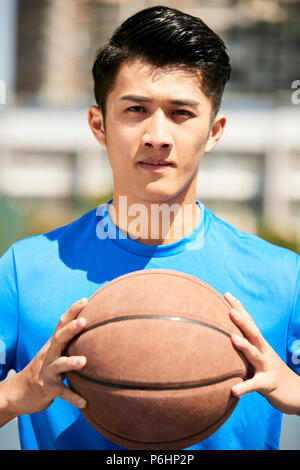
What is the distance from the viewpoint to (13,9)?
32.4 meters

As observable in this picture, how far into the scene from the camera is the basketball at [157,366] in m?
1.59

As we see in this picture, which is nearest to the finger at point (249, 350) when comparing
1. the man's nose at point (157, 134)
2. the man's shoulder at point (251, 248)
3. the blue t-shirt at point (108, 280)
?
the blue t-shirt at point (108, 280)

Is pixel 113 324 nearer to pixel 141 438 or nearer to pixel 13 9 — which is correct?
pixel 141 438

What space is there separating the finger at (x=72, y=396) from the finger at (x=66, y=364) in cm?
7

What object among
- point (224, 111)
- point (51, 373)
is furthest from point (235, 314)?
point (224, 111)

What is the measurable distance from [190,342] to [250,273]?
62 cm

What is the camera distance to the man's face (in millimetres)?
1975

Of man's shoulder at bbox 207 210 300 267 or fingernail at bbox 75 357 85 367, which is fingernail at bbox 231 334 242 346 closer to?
fingernail at bbox 75 357 85 367

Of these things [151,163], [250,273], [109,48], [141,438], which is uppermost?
[109,48]

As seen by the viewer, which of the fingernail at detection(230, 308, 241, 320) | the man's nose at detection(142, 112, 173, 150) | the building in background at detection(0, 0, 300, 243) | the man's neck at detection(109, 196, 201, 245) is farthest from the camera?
the building in background at detection(0, 0, 300, 243)

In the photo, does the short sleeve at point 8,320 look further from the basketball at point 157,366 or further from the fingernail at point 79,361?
the fingernail at point 79,361

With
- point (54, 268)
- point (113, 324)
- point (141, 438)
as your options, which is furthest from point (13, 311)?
point (141, 438)

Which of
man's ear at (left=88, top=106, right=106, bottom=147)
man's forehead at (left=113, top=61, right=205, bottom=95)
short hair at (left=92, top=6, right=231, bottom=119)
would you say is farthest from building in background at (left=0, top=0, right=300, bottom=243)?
man's forehead at (left=113, top=61, right=205, bottom=95)

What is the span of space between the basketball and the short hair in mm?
866
